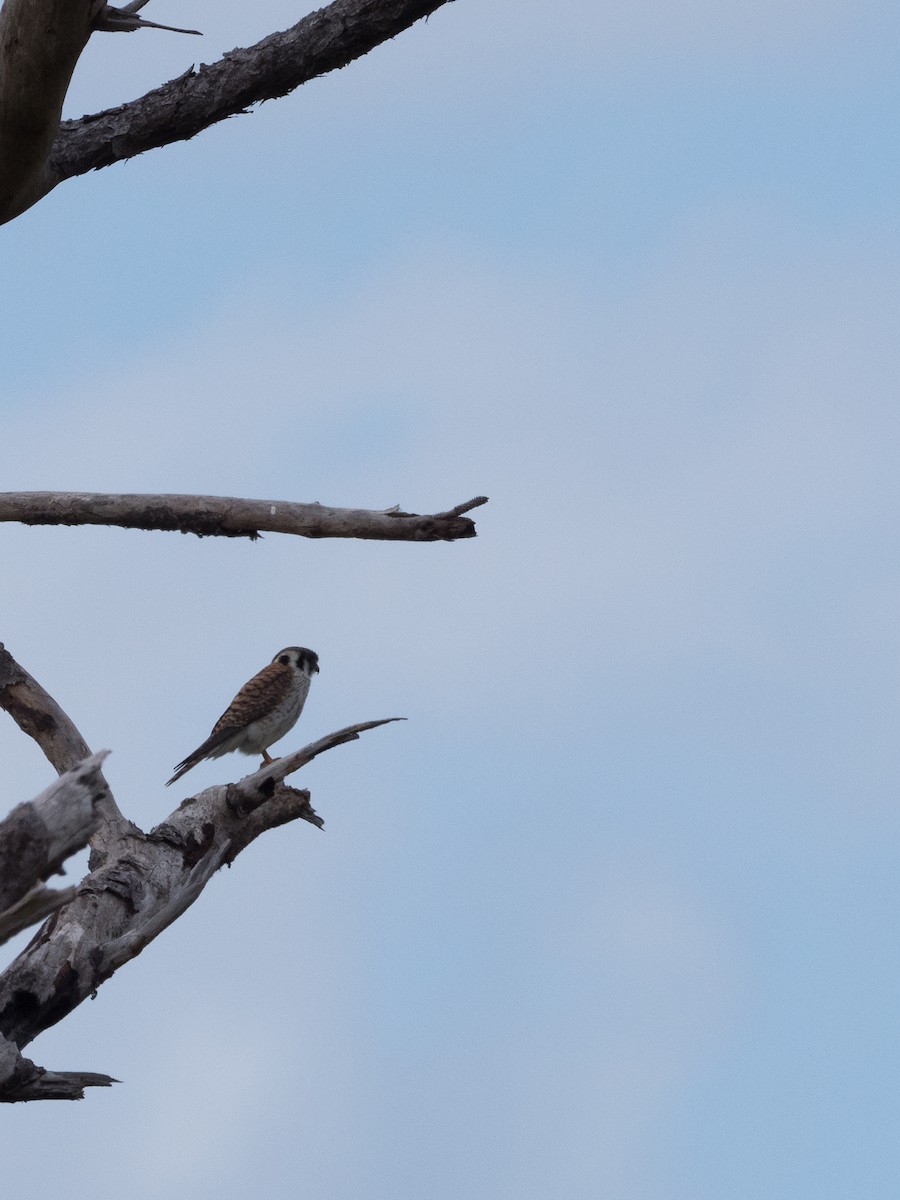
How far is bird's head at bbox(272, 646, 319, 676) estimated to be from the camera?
998 centimetres

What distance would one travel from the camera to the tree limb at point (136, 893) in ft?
16.0

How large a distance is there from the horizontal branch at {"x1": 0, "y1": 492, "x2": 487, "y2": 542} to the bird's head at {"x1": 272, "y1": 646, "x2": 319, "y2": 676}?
160 inches

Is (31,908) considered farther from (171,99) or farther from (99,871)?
(171,99)

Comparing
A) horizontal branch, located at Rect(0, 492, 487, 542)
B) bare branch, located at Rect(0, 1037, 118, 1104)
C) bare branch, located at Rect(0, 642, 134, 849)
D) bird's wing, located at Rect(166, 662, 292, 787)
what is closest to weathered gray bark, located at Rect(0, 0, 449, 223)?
horizontal branch, located at Rect(0, 492, 487, 542)

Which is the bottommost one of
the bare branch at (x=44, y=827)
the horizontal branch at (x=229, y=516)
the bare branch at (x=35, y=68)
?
the bare branch at (x=44, y=827)

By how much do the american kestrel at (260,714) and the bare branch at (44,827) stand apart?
507 centimetres

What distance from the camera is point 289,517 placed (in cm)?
529

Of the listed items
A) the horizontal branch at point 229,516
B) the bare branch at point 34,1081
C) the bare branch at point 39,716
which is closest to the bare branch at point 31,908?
the bare branch at point 34,1081

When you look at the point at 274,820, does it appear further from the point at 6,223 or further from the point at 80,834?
the point at 6,223

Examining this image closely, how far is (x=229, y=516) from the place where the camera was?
548cm

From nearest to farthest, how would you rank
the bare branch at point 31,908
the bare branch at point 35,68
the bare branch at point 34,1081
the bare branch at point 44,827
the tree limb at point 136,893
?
the bare branch at point 31,908, the bare branch at point 44,827, the bare branch at point 35,68, the bare branch at point 34,1081, the tree limb at point 136,893

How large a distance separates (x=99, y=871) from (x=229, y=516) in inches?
57.8

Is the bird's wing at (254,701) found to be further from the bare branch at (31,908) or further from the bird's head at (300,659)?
the bare branch at (31,908)

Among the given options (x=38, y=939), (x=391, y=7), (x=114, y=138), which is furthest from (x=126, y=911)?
(x=391, y=7)
